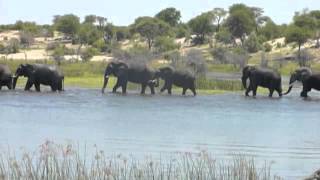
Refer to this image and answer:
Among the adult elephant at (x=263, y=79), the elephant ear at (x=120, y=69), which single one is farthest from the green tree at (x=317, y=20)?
the elephant ear at (x=120, y=69)

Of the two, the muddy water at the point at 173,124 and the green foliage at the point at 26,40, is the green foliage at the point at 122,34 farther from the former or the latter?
the muddy water at the point at 173,124

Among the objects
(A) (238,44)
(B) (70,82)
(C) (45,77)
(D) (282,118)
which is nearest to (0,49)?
(A) (238,44)

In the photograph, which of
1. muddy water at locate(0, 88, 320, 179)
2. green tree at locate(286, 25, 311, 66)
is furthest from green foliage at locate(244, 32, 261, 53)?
muddy water at locate(0, 88, 320, 179)

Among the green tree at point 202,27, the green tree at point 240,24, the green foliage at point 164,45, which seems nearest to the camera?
the green foliage at point 164,45

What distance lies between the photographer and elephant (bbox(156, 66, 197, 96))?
4109 cm

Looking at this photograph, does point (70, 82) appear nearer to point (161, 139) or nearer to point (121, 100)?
point (121, 100)

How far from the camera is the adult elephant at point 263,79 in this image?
4162 centimetres

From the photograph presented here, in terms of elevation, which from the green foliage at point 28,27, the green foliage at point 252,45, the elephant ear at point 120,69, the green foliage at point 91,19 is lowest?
the green foliage at point 252,45

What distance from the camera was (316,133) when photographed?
83.3ft

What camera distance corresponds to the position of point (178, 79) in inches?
1630

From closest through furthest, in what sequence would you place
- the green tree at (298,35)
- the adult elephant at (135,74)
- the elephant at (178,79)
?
the adult elephant at (135,74)
the elephant at (178,79)
the green tree at (298,35)

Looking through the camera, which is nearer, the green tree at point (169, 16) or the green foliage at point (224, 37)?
the green foliage at point (224, 37)

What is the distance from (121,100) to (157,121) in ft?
26.1

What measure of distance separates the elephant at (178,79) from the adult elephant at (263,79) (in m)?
2.50
